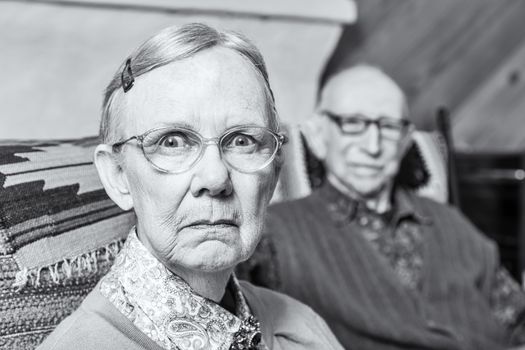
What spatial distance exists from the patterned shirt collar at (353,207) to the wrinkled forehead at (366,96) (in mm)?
229

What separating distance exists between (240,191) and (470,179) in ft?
6.86

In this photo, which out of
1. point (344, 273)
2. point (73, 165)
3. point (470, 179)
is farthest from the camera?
point (470, 179)

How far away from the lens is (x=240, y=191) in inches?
38.0

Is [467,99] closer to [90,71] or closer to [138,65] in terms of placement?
[90,71]

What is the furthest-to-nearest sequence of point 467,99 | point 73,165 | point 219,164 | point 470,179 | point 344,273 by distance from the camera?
point 467,99
point 470,179
point 344,273
point 73,165
point 219,164

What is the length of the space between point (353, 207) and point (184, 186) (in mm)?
1176

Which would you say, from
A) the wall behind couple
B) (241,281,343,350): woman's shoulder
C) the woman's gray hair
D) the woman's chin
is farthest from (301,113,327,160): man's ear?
the woman's chin

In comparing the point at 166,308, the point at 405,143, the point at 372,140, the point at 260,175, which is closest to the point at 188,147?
the point at 260,175

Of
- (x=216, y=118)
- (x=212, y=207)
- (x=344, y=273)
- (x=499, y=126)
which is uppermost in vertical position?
(x=216, y=118)

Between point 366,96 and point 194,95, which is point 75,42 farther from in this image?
point 194,95

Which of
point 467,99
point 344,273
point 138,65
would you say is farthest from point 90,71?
point 467,99

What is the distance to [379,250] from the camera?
2.02 m

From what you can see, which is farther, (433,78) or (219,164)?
(433,78)

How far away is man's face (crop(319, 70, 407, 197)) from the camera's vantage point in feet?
6.74
